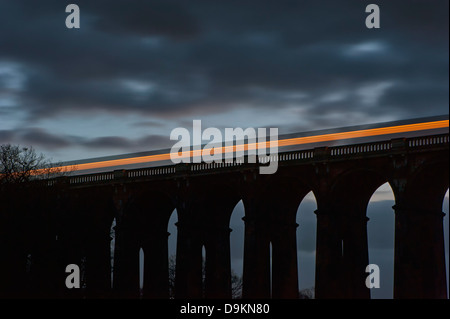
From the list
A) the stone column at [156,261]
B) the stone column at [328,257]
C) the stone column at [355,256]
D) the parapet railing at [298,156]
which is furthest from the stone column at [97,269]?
the stone column at [355,256]

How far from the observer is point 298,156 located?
7588 cm

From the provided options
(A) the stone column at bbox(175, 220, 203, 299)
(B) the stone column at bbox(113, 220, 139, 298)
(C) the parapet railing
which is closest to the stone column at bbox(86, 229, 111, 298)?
(B) the stone column at bbox(113, 220, 139, 298)

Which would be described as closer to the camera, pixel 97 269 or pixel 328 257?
pixel 328 257

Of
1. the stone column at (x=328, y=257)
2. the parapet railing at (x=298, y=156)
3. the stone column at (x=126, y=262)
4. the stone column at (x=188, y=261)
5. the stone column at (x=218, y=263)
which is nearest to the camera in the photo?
the parapet railing at (x=298, y=156)

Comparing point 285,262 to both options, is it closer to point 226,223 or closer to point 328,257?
point 328,257

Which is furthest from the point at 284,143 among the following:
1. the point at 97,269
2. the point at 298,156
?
the point at 97,269

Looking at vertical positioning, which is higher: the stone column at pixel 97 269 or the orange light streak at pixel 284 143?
the orange light streak at pixel 284 143

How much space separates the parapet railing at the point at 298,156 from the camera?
226 feet

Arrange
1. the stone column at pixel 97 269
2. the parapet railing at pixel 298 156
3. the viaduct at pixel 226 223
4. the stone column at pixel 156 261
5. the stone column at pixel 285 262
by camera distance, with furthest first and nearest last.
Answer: the stone column at pixel 156 261 → the stone column at pixel 97 269 → the stone column at pixel 285 262 → the viaduct at pixel 226 223 → the parapet railing at pixel 298 156

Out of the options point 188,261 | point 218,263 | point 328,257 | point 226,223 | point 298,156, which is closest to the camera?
point 328,257

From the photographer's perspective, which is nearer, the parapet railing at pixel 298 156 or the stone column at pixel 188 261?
the parapet railing at pixel 298 156

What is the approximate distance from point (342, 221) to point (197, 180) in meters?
14.3

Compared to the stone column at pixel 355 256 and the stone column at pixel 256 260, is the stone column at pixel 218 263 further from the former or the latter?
the stone column at pixel 355 256
